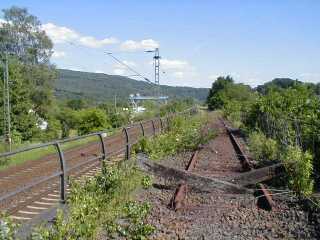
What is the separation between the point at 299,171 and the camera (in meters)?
9.67

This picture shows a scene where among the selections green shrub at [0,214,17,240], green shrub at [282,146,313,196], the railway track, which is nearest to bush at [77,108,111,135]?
the railway track

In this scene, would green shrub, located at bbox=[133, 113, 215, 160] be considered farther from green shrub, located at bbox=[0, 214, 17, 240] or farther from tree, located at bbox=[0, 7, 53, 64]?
tree, located at bbox=[0, 7, 53, 64]

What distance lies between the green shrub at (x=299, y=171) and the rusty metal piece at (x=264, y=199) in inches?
21.3

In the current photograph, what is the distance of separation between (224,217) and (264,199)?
119 centimetres

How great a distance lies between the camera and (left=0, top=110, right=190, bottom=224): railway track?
820 cm

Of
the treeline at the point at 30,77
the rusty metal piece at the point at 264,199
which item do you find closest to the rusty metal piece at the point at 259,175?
the rusty metal piece at the point at 264,199

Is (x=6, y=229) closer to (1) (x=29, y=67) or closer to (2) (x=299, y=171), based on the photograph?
(2) (x=299, y=171)

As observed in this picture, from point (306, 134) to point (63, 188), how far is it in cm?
744

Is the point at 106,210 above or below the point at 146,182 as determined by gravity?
above

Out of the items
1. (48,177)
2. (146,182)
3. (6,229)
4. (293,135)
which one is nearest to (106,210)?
(48,177)

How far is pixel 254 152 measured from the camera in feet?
55.0

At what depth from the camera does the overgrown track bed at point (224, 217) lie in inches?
281

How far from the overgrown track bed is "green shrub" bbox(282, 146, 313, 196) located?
10.4 inches

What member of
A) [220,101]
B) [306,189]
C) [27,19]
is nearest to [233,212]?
[306,189]
